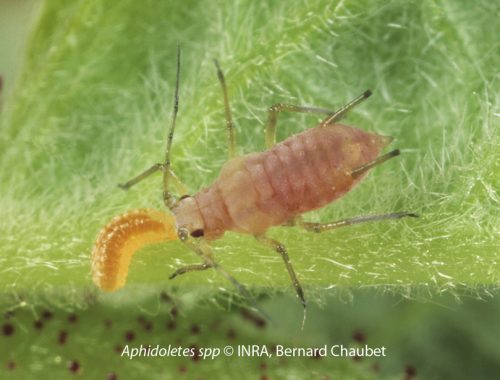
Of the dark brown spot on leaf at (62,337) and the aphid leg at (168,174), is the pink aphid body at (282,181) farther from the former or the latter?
the dark brown spot on leaf at (62,337)

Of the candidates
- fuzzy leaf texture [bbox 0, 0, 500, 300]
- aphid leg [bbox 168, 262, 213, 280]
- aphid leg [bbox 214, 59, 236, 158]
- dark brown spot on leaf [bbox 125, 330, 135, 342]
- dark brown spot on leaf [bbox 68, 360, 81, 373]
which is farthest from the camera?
dark brown spot on leaf [bbox 125, 330, 135, 342]

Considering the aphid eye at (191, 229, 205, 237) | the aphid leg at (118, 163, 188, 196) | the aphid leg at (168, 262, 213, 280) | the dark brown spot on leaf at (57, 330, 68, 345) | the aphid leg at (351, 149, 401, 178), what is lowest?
the dark brown spot on leaf at (57, 330, 68, 345)

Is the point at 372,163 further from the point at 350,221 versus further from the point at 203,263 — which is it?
the point at 203,263

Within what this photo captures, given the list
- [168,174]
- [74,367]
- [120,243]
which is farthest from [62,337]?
[168,174]

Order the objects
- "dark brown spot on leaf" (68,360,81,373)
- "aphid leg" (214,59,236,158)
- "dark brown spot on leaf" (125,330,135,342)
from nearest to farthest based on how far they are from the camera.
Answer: "aphid leg" (214,59,236,158)
"dark brown spot on leaf" (68,360,81,373)
"dark brown spot on leaf" (125,330,135,342)

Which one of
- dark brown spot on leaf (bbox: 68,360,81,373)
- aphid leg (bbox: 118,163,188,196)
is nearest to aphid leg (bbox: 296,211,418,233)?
aphid leg (bbox: 118,163,188,196)

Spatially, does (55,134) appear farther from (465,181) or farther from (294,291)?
(465,181)

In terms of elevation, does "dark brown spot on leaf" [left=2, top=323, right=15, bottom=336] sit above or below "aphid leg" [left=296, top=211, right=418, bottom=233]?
below

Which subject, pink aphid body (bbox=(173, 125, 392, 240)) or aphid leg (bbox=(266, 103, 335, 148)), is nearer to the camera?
pink aphid body (bbox=(173, 125, 392, 240))

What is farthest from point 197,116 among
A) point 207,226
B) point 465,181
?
point 465,181

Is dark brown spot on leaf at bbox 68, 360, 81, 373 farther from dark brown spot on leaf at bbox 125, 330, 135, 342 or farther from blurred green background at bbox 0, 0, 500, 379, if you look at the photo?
dark brown spot on leaf at bbox 125, 330, 135, 342
